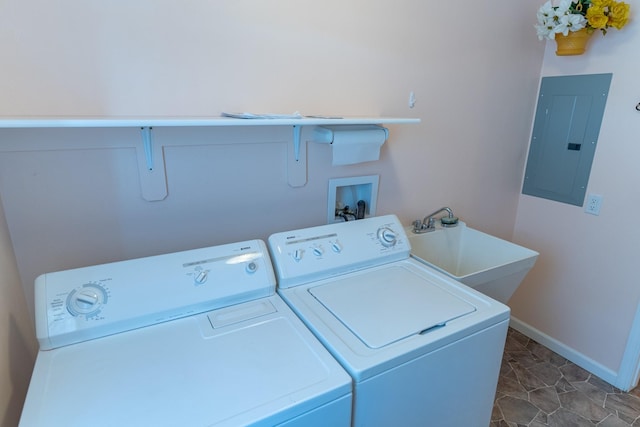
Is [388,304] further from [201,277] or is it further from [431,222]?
[431,222]

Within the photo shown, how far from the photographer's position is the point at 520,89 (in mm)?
2240

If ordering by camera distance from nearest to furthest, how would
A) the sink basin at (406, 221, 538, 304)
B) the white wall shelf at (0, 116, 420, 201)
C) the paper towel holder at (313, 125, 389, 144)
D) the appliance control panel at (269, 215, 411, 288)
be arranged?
1. the white wall shelf at (0, 116, 420, 201)
2. the appliance control panel at (269, 215, 411, 288)
3. the paper towel holder at (313, 125, 389, 144)
4. the sink basin at (406, 221, 538, 304)

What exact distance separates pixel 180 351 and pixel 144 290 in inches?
9.8

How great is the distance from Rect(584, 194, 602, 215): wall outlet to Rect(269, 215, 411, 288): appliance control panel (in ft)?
4.34

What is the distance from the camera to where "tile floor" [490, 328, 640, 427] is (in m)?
1.90

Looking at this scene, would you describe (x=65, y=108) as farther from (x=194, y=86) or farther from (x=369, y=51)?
(x=369, y=51)

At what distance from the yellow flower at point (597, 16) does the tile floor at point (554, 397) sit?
199cm

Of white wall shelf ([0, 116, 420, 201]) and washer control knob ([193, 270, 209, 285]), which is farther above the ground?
white wall shelf ([0, 116, 420, 201])

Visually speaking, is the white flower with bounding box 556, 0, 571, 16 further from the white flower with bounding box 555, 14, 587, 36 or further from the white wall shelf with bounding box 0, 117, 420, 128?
the white wall shelf with bounding box 0, 117, 420, 128

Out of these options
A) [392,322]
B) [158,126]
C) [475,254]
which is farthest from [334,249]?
[475,254]

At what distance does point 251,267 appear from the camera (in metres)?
1.29

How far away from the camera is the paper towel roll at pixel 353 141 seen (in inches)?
61.8

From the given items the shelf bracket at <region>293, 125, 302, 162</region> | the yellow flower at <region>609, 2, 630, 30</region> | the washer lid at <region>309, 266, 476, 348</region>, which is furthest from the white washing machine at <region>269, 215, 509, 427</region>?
the yellow flower at <region>609, 2, 630, 30</region>

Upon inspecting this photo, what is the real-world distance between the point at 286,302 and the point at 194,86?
87 centimetres
